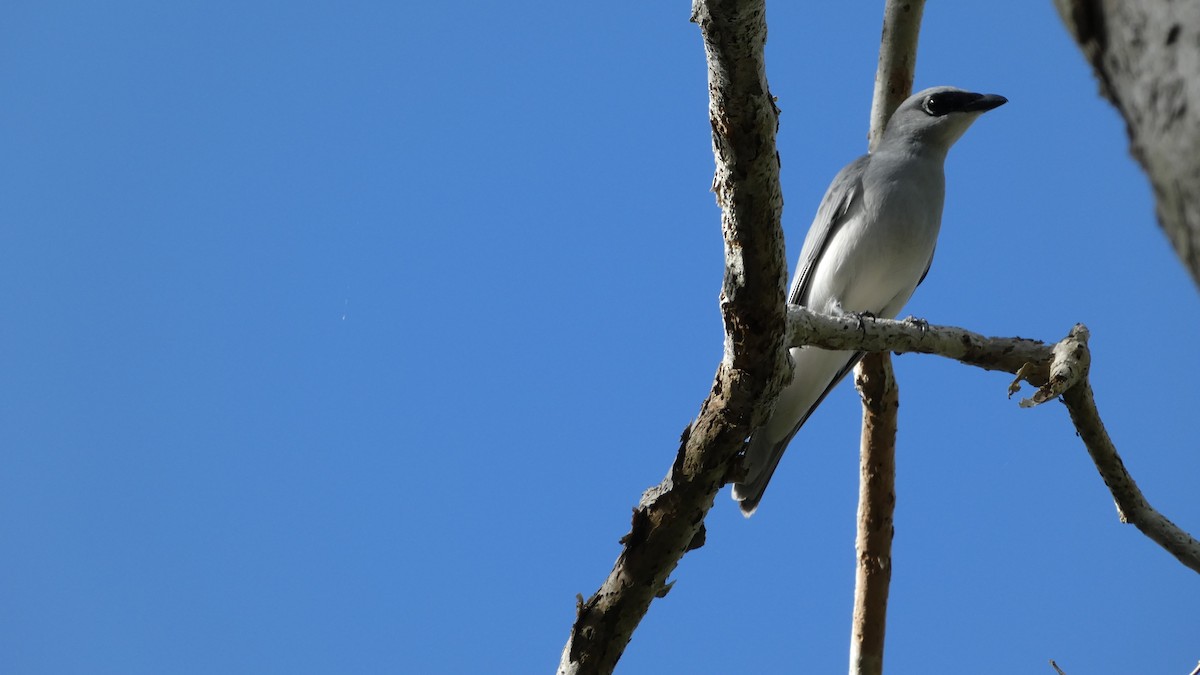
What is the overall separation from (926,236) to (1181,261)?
5.38m

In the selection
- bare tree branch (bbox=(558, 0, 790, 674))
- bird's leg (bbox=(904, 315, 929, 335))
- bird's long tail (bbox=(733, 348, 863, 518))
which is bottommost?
bare tree branch (bbox=(558, 0, 790, 674))

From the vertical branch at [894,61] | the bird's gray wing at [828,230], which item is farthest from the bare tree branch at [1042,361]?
the vertical branch at [894,61]

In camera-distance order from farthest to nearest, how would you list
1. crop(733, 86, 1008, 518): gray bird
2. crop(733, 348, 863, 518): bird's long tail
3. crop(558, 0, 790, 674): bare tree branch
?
crop(733, 86, 1008, 518): gray bird
crop(733, 348, 863, 518): bird's long tail
crop(558, 0, 790, 674): bare tree branch

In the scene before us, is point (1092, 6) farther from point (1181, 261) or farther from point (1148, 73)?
point (1181, 261)

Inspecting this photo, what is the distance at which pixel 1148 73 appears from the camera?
2.87ft

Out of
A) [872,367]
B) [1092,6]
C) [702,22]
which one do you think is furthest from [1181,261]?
[872,367]

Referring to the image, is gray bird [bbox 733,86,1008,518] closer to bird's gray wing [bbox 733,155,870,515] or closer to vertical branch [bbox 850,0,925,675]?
bird's gray wing [bbox 733,155,870,515]

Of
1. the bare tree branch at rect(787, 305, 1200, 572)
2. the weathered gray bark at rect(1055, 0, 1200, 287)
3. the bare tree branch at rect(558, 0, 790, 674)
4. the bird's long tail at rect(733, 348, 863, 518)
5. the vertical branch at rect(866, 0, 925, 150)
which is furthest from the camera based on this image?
the vertical branch at rect(866, 0, 925, 150)

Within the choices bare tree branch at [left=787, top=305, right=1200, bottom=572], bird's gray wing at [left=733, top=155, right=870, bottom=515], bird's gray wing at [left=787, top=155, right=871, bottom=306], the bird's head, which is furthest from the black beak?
bare tree branch at [left=787, top=305, right=1200, bottom=572]

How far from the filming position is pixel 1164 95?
0.86 metres

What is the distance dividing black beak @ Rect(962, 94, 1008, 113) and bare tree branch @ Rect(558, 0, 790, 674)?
12.3ft

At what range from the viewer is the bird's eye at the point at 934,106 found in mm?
6555

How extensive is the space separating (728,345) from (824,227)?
276 centimetres

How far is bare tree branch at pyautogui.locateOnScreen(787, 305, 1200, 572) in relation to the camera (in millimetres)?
3873
